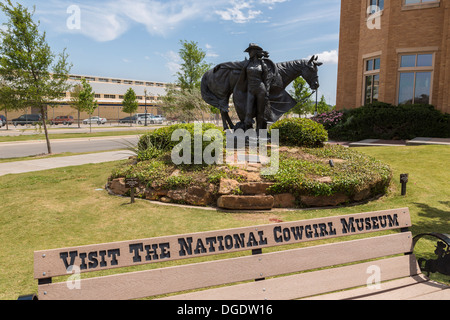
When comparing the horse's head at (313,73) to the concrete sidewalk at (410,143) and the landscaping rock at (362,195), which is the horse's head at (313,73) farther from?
the concrete sidewalk at (410,143)

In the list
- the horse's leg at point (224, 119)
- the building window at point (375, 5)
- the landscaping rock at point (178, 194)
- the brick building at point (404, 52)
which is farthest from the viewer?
the building window at point (375, 5)

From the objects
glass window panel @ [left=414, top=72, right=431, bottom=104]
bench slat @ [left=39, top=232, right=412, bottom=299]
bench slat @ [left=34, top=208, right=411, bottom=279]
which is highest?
glass window panel @ [left=414, top=72, right=431, bottom=104]

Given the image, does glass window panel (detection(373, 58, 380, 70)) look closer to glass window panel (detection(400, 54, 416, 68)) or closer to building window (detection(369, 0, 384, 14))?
glass window panel (detection(400, 54, 416, 68))

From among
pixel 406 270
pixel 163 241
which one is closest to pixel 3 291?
pixel 163 241

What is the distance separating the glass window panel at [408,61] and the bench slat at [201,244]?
17.1 m

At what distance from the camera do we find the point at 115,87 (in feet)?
234

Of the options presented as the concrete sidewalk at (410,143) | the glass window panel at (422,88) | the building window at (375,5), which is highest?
the building window at (375,5)

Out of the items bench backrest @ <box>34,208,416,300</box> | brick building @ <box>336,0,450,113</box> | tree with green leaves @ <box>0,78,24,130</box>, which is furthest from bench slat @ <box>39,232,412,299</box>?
brick building @ <box>336,0,450,113</box>

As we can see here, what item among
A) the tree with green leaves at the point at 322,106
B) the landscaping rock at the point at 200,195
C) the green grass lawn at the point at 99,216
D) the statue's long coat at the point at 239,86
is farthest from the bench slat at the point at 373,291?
the tree with green leaves at the point at 322,106

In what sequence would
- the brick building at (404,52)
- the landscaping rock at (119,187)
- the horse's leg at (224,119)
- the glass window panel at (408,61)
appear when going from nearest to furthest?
the landscaping rock at (119,187) < the horse's leg at (224,119) < the brick building at (404,52) < the glass window panel at (408,61)

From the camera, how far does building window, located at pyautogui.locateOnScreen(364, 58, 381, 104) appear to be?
754 inches

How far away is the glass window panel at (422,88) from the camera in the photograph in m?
17.4

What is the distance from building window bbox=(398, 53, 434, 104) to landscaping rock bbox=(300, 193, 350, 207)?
13.5 m
